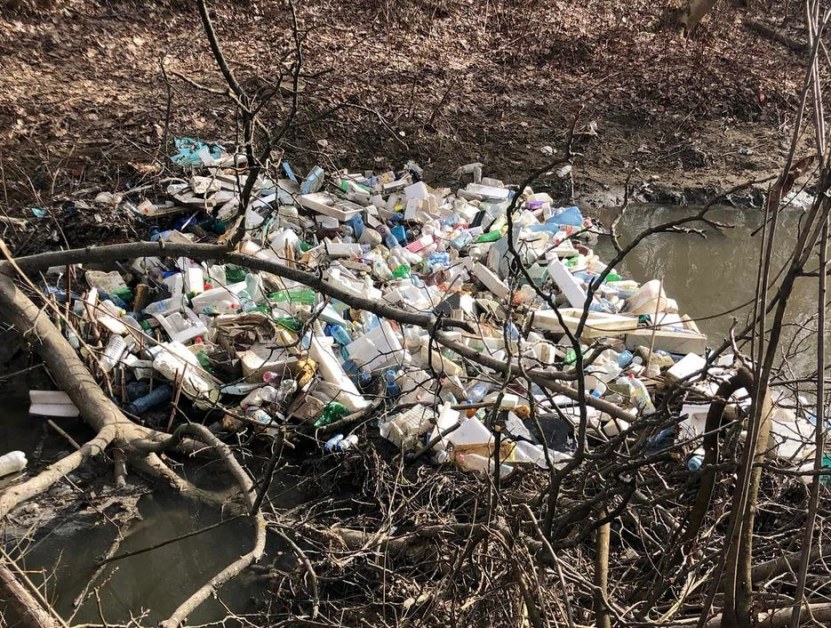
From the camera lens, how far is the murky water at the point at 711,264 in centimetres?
590

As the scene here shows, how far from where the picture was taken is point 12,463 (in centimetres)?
362

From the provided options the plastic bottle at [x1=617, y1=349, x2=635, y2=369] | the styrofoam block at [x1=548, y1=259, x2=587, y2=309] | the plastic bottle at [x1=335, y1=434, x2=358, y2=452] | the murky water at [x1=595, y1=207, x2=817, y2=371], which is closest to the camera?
the plastic bottle at [x1=335, y1=434, x2=358, y2=452]

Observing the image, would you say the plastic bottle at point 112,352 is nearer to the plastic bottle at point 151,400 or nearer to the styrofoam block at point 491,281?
the plastic bottle at point 151,400

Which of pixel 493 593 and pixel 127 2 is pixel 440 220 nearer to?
pixel 493 593

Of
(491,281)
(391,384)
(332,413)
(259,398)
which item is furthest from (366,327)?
(491,281)

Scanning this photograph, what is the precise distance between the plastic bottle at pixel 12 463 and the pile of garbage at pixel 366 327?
1.26ft

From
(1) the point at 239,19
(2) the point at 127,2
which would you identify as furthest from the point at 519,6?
(2) the point at 127,2

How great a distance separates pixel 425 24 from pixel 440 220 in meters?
4.50

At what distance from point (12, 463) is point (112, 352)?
0.79 m

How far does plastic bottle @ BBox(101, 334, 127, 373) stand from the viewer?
4047 millimetres

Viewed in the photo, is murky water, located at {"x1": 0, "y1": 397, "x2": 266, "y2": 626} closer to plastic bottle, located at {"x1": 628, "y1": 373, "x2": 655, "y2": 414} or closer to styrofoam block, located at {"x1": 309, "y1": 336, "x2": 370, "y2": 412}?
styrofoam block, located at {"x1": 309, "y1": 336, "x2": 370, "y2": 412}

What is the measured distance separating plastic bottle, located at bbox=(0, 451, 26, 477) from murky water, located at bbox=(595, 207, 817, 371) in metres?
4.61

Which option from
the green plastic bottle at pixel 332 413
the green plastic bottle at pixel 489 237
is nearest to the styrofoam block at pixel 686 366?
the green plastic bottle at pixel 489 237

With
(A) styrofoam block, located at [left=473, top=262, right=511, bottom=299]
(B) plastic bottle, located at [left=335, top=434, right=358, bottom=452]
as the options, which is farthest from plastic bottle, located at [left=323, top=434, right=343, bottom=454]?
(A) styrofoam block, located at [left=473, top=262, right=511, bottom=299]
